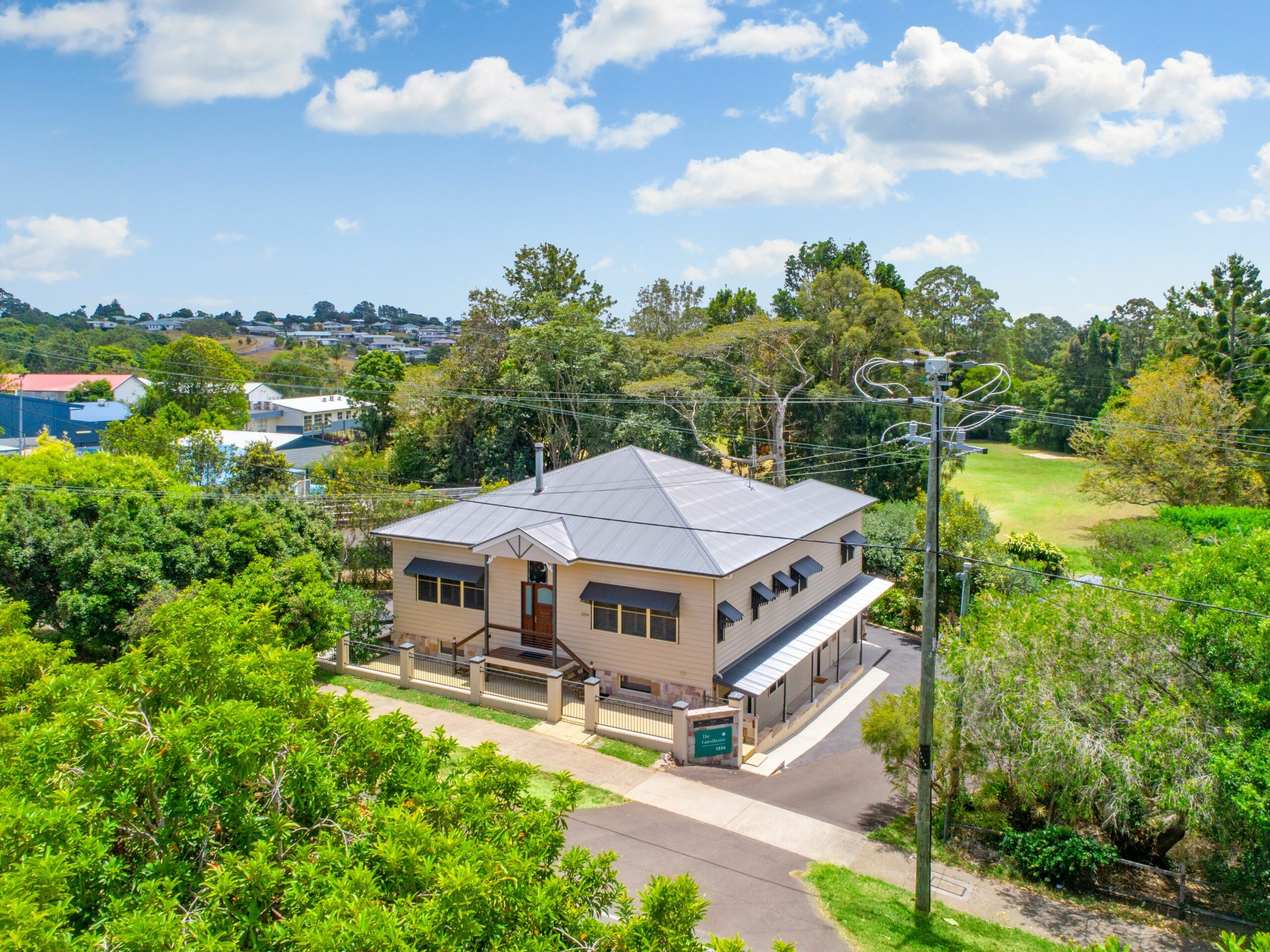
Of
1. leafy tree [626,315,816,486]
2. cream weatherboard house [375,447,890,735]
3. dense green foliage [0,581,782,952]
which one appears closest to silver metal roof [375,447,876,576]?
cream weatherboard house [375,447,890,735]

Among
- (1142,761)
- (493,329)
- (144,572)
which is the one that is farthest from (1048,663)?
(493,329)

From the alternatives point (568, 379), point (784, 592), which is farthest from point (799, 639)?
point (568, 379)

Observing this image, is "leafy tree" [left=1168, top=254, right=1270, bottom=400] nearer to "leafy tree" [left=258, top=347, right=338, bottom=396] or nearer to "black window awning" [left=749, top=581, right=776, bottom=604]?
"black window awning" [left=749, top=581, right=776, bottom=604]

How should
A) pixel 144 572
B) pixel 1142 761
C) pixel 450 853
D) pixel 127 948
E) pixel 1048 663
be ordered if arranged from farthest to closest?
pixel 144 572
pixel 1048 663
pixel 1142 761
pixel 450 853
pixel 127 948

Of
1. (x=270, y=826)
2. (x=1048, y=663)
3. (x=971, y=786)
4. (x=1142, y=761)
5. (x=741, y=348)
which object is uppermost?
(x=741, y=348)

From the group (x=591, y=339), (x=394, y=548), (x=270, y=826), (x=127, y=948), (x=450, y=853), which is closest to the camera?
(x=127, y=948)

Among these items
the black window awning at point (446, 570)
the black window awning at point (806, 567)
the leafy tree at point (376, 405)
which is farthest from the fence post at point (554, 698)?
the leafy tree at point (376, 405)

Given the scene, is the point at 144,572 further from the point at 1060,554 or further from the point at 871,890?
the point at 1060,554

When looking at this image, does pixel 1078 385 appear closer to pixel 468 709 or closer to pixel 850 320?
pixel 850 320
